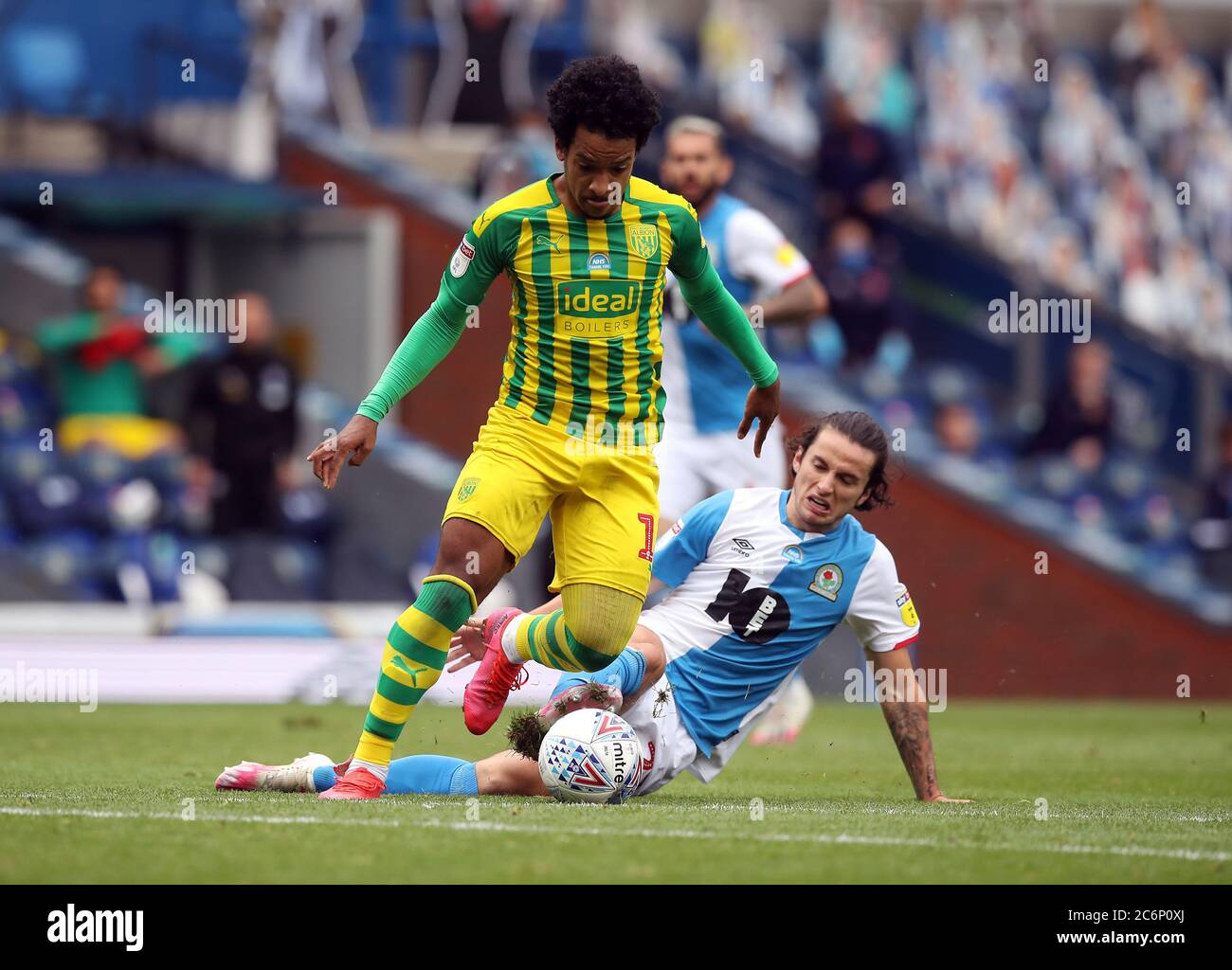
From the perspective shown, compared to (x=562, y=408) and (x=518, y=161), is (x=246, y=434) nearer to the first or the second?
(x=518, y=161)

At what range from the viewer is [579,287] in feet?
20.6

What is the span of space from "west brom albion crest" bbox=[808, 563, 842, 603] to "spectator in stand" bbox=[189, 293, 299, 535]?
7.84 m

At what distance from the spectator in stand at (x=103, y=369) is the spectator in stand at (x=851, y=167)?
5119 millimetres

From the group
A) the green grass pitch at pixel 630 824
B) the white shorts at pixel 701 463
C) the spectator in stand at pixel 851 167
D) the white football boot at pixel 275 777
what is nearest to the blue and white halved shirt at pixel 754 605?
the green grass pitch at pixel 630 824

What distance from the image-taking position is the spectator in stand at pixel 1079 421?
16047 mm

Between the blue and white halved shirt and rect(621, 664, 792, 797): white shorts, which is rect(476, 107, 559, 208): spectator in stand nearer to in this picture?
the blue and white halved shirt

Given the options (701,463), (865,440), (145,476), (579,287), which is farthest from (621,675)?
(145,476)

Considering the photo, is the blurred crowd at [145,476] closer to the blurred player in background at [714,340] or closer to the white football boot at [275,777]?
the blurred player in background at [714,340]

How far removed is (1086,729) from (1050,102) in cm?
1304

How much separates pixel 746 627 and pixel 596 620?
681mm

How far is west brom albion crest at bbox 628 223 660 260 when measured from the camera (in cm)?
629

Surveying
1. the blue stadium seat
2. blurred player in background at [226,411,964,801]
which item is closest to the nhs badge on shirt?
blurred player in background at [226,411,964,801]
